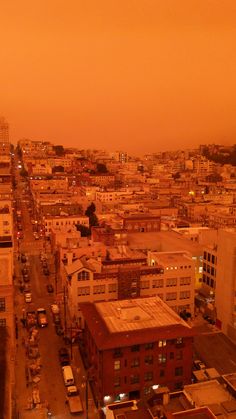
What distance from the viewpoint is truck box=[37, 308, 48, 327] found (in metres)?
18.8

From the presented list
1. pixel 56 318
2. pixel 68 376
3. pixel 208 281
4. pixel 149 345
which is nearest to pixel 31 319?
pixel 56 318

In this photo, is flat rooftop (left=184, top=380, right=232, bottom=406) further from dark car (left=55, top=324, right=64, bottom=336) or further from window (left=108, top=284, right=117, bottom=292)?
dark car (left=55, top=324, right=64, bottom=336)

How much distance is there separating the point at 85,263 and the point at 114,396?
21.9 ft

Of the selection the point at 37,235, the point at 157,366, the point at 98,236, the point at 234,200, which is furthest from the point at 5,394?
the point at 234,200

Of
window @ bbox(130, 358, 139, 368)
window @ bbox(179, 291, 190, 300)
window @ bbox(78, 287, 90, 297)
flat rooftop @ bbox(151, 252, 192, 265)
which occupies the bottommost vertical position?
window @ bbox(130, 358, 139, 368)

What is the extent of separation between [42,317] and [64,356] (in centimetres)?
367

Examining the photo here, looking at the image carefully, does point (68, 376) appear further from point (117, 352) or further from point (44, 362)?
point (117, 352)

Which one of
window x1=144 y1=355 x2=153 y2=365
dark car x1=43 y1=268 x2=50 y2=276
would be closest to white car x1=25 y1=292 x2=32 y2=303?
dark car x1=43 y1=268 x2=50 y2=276

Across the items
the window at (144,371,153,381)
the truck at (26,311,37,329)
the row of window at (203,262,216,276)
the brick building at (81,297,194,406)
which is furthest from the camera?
the row of window at (203,262,216,276)

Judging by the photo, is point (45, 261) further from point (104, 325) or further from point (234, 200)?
point (234, 200)

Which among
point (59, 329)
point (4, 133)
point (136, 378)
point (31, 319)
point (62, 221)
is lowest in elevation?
point (59, 329)

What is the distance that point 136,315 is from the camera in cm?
1476

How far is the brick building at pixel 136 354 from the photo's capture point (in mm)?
13258

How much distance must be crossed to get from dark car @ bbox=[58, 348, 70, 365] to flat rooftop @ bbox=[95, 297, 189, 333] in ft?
6.99
